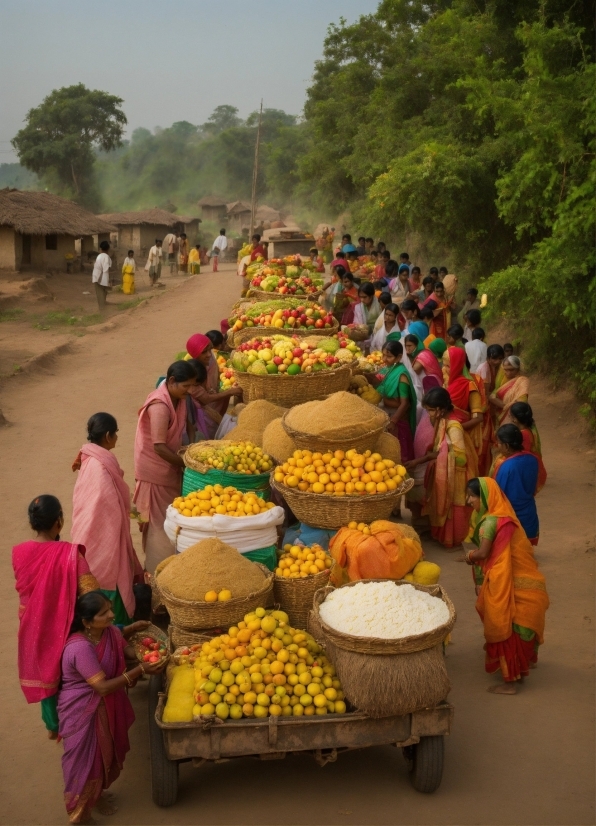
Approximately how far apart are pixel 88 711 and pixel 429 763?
68.5 inches

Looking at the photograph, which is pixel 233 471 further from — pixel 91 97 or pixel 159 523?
pixel 91 97

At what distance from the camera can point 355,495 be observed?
18.9 ft

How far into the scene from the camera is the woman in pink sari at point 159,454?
21.3ft

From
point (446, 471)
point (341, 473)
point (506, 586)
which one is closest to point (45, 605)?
point (341, 473)

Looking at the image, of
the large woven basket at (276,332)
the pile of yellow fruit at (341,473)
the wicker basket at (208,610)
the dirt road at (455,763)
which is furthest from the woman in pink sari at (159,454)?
the large woven basket at (276,332)

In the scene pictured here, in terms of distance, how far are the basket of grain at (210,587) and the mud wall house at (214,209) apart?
53191 mm

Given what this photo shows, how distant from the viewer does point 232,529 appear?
5457mm

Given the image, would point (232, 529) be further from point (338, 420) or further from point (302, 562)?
point (338, 420)

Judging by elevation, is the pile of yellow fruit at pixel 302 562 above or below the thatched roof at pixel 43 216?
below

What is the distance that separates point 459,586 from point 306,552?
2298 mm

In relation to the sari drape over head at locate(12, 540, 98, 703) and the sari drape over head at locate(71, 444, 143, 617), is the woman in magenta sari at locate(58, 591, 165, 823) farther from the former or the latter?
the sari drape over head at locate(71, 444, 143, 617)

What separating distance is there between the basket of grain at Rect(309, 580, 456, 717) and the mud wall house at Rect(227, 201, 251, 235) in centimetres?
5075

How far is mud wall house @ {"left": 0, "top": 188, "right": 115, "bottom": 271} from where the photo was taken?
2681 cm

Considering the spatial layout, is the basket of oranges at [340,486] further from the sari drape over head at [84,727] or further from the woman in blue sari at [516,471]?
the sari drape over head at [84,727]
